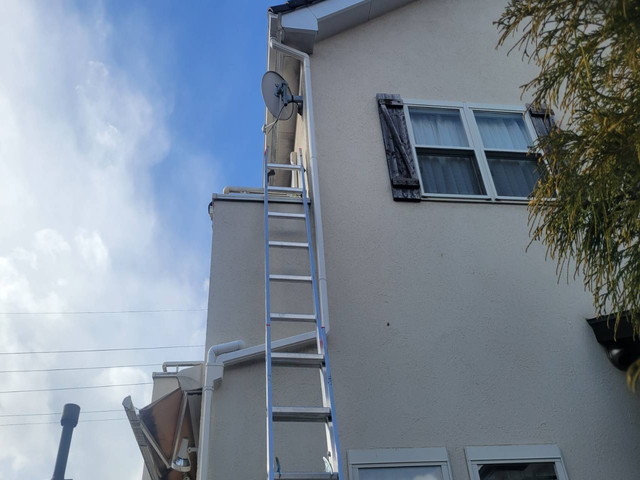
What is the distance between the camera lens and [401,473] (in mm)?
3660

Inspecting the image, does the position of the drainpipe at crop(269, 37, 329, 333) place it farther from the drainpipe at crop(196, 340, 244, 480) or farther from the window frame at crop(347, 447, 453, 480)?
the window frame at crop(347, 447, 453, 480)

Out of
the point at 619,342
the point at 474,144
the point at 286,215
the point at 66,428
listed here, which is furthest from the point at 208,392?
the point at 66,428

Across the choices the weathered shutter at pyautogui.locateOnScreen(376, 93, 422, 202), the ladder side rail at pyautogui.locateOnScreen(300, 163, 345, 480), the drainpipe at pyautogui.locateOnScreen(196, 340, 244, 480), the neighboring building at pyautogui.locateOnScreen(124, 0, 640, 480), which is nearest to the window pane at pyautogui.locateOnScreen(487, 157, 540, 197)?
the neighboring building at pyautogui.locateOnScreen(124, 0, 640, 480)

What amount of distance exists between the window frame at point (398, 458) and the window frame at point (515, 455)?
6.8 inches

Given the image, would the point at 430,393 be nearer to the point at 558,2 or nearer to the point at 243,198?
the point at 243,198

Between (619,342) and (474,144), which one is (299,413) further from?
(474,144)

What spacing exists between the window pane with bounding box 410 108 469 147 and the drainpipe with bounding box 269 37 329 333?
1040 mm

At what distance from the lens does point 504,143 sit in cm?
569

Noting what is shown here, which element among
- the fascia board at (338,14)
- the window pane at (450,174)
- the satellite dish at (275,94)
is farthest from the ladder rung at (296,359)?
the fascia board at (338,14)

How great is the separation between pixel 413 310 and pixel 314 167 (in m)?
1.51

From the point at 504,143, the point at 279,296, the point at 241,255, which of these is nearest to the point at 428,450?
the point at 279,296

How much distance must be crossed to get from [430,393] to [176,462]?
5.79 feet

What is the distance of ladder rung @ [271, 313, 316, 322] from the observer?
12.9ft

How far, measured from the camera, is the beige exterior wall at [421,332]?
382cm
